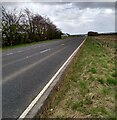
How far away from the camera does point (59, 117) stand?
6586 millimetres

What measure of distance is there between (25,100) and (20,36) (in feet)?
178

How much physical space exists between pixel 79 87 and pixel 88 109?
9.06 feet

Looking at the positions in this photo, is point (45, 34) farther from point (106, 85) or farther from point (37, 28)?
point (106, 85)

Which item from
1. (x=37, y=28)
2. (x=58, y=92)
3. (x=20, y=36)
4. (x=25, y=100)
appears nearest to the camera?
(x=25, y=100)

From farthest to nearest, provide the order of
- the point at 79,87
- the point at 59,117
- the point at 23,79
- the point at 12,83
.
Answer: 1. the point at 23,79
2. the point at 12,83
3. the point at 79,87
4. the point at 59,117

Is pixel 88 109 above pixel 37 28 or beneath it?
beneath

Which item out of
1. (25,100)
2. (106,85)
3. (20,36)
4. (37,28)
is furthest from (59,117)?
(37,28)

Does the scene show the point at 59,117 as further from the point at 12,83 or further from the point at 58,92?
the point at 12,83

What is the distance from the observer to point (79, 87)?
986 cm

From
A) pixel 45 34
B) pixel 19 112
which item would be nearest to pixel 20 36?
pixel 45 34

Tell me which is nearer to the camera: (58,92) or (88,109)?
(88,109)

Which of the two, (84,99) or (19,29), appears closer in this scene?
(84,99)

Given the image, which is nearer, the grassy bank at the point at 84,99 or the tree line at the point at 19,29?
the grassy bank at the point at 84,99

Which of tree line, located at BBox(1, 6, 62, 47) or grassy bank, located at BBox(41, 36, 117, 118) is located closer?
grassy bank, located at BBox(41, 36, 117, 118)
